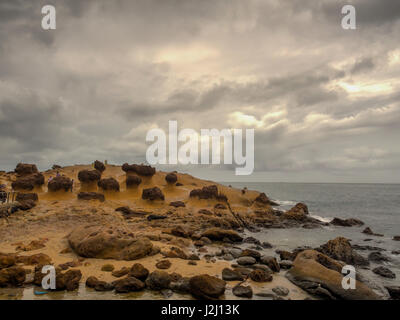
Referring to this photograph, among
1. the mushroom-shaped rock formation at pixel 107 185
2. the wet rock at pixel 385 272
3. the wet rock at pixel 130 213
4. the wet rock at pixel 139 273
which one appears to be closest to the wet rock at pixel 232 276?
the wet rock at pixel 139 273

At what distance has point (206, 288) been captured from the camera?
1016 centimetres

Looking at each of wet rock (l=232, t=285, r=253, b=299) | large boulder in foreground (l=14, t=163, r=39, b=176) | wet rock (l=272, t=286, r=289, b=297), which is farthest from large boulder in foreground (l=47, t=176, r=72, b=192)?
wet rock (l=272, t=286, r=289, b=297)

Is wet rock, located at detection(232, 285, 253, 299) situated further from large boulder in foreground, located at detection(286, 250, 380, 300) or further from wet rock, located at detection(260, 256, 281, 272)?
wet rock, located at detection(260, 256, 281, 272)

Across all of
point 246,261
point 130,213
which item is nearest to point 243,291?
point 246,261

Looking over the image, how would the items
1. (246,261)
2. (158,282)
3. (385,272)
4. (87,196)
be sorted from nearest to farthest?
(158,282) < (246,261) < (385,272) < (87,196)

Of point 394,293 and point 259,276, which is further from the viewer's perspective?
point 259,276

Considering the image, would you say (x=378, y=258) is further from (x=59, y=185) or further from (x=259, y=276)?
(x=59, y=185)

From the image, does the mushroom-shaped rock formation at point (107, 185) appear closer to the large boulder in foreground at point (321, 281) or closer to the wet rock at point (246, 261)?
the wet rock at point (246, 261)

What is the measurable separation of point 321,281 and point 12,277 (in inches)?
534

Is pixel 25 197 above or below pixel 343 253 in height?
above

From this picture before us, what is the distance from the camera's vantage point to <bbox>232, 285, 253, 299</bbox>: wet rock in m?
10.4

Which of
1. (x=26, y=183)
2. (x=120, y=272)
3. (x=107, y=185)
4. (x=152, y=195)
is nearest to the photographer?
(x=120, y=272)

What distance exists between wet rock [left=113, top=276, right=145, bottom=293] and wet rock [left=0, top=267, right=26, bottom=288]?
3.96 m
